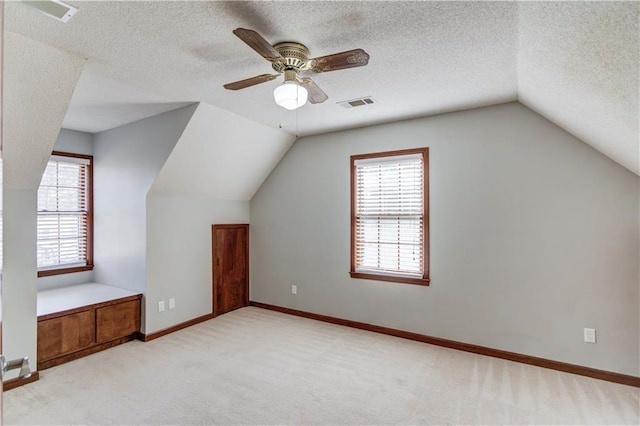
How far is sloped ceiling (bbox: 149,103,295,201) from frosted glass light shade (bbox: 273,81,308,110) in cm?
161

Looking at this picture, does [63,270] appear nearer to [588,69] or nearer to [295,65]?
[295,65]

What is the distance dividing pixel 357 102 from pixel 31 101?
2671mm

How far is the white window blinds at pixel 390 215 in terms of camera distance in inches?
154

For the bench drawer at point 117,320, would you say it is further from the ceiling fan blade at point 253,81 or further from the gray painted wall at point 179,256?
the ceiling fan blade at point 253,81

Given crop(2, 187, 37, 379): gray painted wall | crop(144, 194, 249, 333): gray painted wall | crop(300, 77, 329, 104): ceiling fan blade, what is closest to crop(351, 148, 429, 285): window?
crop(300, 77, 329, 104): ceiling fan blade

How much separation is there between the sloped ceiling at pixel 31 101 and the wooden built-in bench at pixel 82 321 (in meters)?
1.27

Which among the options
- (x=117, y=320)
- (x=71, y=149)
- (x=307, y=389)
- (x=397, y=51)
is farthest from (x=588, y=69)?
(x=71, y=149)

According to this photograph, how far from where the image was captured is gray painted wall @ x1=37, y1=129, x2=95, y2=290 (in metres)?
4.13

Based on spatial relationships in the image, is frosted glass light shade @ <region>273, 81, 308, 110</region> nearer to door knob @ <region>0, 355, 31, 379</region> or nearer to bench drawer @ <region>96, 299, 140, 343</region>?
door knob @ <region>0, 355, 31, 379</region>

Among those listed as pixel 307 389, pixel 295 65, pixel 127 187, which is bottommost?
pixel 307 389

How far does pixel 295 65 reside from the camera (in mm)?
2270

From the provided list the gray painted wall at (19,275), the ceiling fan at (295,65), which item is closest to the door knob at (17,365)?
the ceiling fan at (295,65)

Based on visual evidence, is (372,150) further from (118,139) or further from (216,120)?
(118,139)

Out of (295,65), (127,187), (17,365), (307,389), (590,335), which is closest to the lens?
(17,365)
